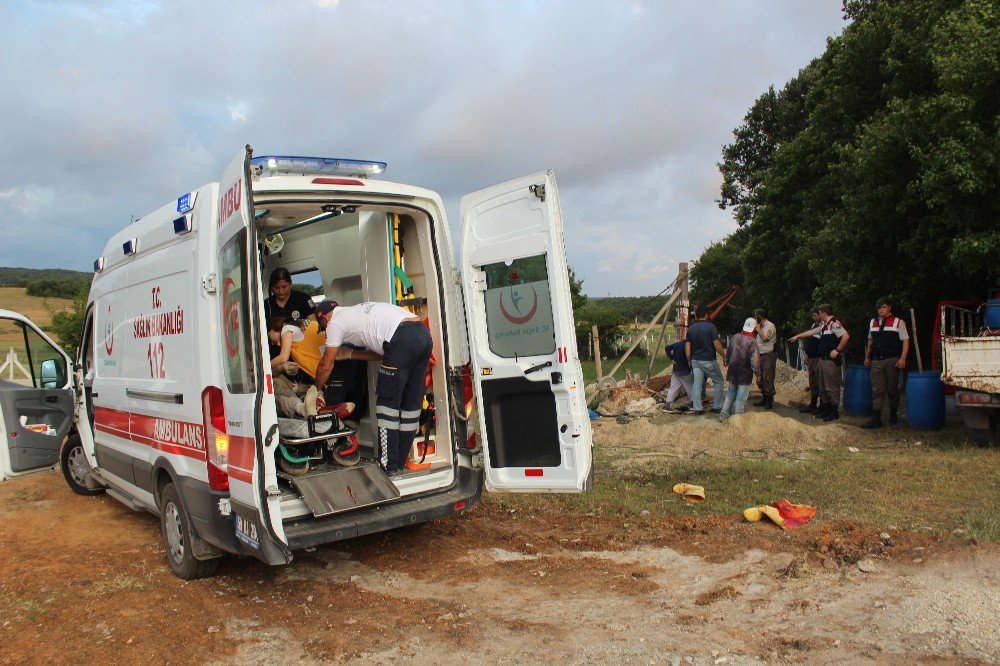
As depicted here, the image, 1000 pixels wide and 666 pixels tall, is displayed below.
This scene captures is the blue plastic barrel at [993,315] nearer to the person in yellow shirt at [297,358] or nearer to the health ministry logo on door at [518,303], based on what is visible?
the health ministry logo on door at [518,303]

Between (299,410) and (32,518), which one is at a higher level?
(299,410)

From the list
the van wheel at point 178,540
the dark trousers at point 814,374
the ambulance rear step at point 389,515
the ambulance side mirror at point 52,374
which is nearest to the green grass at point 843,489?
the ambulance rear step at point 389,515

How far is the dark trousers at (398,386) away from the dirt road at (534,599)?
0.77 meters

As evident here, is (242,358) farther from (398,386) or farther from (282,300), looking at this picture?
(282,300)

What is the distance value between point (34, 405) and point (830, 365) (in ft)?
31.5

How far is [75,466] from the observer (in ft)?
26.9

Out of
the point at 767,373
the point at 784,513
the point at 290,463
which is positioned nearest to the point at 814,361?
the point at 767,373

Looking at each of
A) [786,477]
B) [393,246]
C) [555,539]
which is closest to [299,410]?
[393,246]

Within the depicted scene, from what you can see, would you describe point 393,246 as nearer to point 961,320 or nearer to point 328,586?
point 328,586

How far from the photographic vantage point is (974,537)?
520 cm

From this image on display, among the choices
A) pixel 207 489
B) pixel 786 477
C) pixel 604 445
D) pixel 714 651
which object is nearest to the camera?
pixel 714 651

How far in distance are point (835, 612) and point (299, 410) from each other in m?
3.79

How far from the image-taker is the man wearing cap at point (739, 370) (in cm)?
1090

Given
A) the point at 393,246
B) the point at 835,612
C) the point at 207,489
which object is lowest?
the point at 835,612
